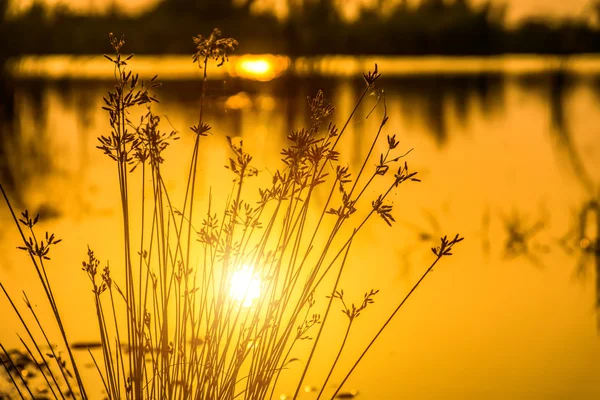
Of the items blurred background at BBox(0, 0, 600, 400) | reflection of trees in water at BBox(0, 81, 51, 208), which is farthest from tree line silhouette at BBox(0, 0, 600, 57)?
reflection of trees in water at BBox(0, 81, 51, 208)

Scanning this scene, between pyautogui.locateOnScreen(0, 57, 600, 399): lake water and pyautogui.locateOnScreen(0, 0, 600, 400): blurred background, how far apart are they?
0.02 meters

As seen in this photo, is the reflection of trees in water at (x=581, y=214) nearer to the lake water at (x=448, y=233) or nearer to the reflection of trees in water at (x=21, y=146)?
the lake water at (x=448, y=233)

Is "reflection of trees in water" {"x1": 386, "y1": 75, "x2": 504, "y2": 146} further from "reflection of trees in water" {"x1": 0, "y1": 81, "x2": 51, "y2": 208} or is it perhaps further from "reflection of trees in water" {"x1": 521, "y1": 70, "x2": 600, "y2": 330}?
"reflection of trees in water" {"x1": 0, "y1": 81, "x2": 51, "y2": 208}

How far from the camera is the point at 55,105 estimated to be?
818 inches

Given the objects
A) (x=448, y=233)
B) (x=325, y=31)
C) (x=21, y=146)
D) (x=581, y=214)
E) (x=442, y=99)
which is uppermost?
(x=442, y=99)

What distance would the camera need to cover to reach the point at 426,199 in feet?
29.5

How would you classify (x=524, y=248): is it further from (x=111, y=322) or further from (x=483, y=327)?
(x=111, y=322)

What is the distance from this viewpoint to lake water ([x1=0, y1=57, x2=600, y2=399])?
Result: 4691 mm

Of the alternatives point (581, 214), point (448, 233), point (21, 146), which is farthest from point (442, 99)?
point (581, 214)

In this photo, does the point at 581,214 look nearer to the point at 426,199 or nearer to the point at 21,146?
the point at 426,199

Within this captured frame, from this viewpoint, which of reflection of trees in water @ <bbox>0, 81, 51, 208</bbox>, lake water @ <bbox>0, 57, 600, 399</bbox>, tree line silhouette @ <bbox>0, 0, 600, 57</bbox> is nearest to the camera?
lake water @ <bbox>0, 57, 600, 399</bbox>

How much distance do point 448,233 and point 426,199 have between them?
4.80ft

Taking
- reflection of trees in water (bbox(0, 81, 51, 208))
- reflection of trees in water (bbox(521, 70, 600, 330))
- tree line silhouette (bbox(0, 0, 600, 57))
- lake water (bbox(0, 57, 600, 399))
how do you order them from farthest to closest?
tree line silhouette (bbox(0, 0, 600, 57))
reflection of trees in water (bbox(0, 81, 51, 208))
reflection of trees in water (bbox(521, 70, 600, 330))
lake water (bbox(0, 57, 600, 399))

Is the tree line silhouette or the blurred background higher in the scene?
the tree line silhouette
